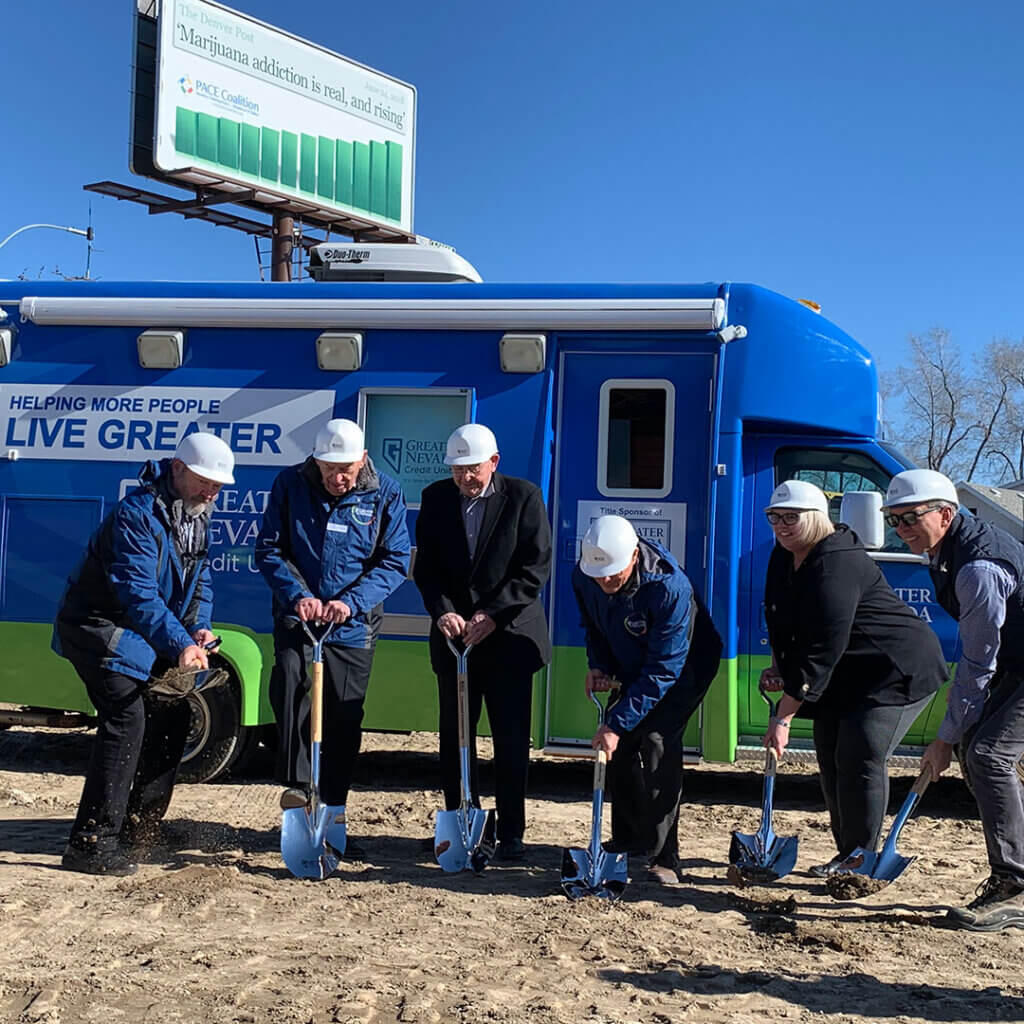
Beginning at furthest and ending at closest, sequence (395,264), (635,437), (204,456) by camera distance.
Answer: (395,264) < (635,437) < (204,456)

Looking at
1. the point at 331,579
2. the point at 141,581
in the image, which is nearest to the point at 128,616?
the point at 141,581

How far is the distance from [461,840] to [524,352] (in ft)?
9.40

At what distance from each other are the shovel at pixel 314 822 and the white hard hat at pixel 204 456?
2.74 ft

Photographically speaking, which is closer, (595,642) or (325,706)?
(595,642)

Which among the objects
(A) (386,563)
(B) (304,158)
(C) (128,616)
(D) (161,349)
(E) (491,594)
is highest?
(B) (304,158)

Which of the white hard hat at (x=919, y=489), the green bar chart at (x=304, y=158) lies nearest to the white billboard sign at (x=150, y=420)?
the white hard hat at (x=919, y=489)

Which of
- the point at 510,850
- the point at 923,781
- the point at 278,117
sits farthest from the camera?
the point at 278,117

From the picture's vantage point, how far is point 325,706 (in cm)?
586

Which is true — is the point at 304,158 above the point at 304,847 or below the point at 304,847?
above

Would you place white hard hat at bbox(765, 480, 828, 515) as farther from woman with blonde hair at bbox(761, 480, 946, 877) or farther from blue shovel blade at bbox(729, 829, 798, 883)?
blue shovel blade at bbox(729, 829, 798, 883)

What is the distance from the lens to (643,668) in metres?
5.33

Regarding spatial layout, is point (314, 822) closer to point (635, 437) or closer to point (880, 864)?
point (880, 864)

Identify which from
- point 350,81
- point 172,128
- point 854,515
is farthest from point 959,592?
point 350,81

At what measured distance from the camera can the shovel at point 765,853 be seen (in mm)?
5453
